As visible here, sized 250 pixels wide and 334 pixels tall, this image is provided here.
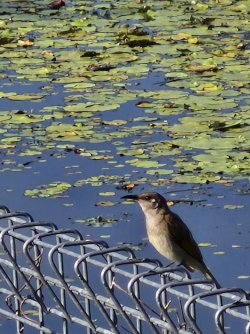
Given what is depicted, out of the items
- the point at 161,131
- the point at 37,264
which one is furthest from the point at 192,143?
the point at 37,264

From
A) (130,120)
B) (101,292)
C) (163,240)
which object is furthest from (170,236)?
(130,120)

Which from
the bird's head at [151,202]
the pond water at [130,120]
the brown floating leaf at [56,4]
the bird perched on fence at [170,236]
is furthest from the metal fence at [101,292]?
the brown floating leaf at [56,4]

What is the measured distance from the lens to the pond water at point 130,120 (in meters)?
7.07

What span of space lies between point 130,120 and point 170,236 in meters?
3.90

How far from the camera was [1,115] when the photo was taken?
29.4 feet

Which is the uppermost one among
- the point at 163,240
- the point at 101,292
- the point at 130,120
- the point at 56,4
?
the point at 56,4

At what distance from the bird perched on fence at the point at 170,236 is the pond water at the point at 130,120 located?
1.14 metres

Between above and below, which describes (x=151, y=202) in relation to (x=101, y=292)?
above

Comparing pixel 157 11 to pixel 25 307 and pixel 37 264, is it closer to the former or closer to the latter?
pixel 25 307

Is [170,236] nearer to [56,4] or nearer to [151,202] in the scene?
[151,202]

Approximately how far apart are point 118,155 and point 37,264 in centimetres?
423

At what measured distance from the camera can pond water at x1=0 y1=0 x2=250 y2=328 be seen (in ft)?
23.2

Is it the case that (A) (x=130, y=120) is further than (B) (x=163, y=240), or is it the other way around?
(A) (x=130, y=120)

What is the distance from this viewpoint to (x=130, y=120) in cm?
877
